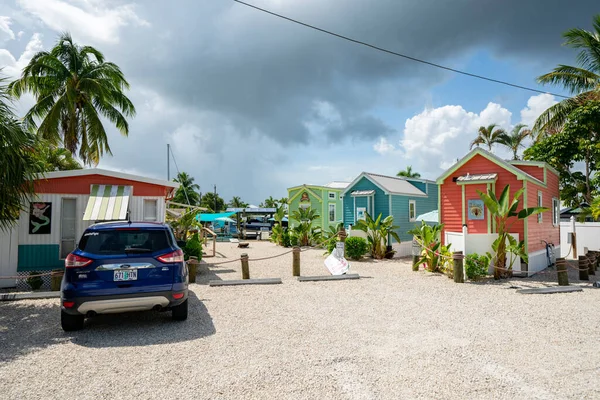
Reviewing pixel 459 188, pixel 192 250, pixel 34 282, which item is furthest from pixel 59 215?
pixel 459 188

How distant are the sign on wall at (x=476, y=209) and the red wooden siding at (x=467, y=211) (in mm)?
76

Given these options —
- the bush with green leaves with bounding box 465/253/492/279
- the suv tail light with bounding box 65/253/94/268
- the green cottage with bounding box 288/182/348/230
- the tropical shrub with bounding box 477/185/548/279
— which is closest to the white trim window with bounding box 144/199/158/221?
the suv tail light with bounding box 65/253/94/268

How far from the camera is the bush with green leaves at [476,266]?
35.4 feet

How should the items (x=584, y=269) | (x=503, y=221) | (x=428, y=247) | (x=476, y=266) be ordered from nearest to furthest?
1. (x=476, y=266)
2. (x=503, y=221)
3. (x=584, y=269)
4. (x=428, y=247)

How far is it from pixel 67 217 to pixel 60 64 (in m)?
12.2

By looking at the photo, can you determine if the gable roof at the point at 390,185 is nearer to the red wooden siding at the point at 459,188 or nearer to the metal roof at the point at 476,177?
the red wooden siding at the point at 459,188

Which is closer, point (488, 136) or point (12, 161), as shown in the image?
point (12, 161)

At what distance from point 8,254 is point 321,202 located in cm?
1964

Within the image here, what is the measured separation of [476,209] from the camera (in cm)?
1328

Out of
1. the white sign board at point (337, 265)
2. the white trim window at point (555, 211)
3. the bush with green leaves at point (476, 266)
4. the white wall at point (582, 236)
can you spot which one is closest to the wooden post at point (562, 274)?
the bush with green leaves at point (476, 266)

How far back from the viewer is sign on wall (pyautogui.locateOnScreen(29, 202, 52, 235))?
10203mm

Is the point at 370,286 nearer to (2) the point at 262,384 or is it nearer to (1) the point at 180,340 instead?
(1) the point at 180,340

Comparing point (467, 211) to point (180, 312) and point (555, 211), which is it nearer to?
point (555, 211)

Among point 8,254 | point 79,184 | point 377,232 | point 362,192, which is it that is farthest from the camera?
point 362,192
